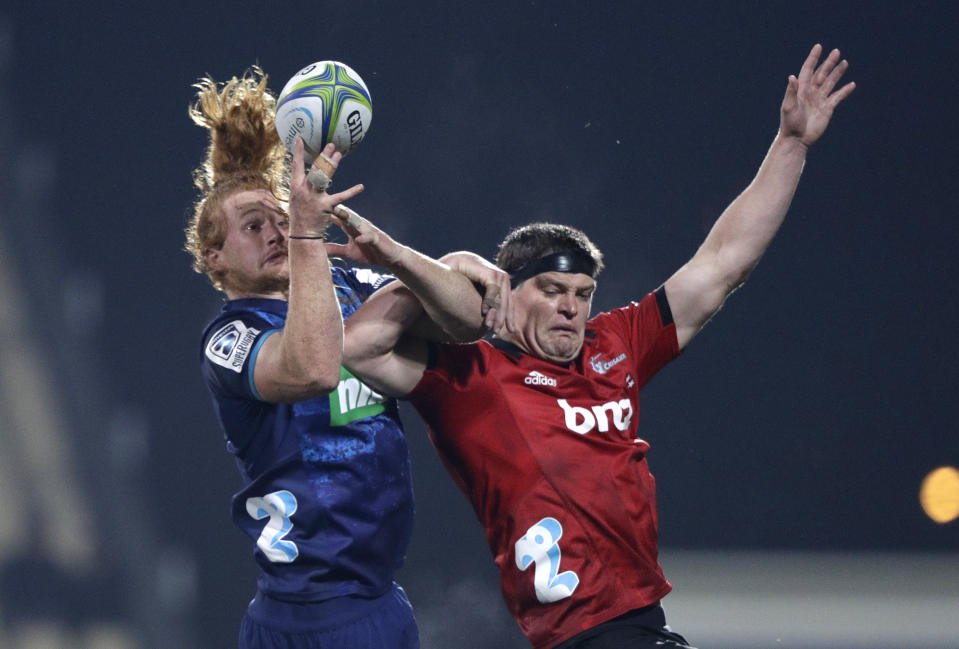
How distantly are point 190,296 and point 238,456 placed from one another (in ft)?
5.92

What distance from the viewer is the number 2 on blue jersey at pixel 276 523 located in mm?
2400

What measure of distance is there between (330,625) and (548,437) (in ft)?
2.24

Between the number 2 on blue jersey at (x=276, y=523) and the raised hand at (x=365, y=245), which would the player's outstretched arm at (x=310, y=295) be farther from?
the number 2 on blue jersey at (x=276, y=523)

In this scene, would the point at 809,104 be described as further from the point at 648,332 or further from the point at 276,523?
the point at 276,523

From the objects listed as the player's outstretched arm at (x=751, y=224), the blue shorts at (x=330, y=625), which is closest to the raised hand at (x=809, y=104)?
the player's outstretched arm at (x=751, y=224)

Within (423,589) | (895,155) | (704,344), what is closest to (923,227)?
(895,155)

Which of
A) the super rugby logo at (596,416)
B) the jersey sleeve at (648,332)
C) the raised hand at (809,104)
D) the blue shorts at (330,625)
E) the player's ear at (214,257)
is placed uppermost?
the raised hand at (809,104)

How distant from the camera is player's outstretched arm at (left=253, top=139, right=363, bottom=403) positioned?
1978 millimetres

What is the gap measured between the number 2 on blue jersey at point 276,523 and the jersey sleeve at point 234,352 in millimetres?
266

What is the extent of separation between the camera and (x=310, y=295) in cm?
198

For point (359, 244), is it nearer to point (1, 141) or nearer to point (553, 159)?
point (553, 159)

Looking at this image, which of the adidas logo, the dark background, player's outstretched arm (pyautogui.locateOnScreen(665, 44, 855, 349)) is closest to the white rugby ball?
the adidas logo

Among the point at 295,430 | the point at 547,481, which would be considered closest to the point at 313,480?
the point at 295,430

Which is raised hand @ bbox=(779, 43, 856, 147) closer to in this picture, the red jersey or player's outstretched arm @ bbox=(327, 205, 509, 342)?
the red jersey
